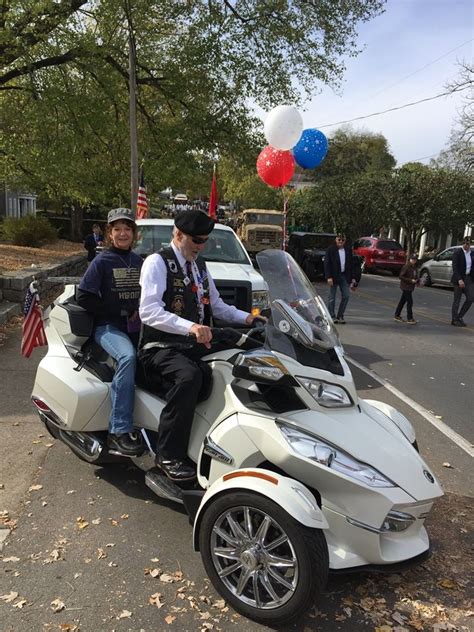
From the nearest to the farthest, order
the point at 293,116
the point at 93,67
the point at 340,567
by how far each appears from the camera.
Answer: the point at 340,567
the point at 293,116
the point at 93,67

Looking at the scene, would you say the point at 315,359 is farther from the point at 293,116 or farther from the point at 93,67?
the point at 93,67

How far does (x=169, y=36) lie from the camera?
17562 millimetres

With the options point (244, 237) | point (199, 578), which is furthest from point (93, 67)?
point (199, 578)

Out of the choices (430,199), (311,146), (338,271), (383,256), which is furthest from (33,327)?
(430,199)

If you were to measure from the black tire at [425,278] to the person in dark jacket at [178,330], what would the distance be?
19.5 m

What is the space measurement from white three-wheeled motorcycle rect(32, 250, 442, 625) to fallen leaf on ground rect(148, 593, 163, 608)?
0.31 meters

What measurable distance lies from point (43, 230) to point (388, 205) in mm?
19091

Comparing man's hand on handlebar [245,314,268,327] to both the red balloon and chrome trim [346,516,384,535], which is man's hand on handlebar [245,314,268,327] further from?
the red balloon

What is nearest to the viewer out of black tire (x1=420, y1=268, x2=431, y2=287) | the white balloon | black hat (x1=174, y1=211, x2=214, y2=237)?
black hat (x1=174, y1=211, x2=214, y2=237)

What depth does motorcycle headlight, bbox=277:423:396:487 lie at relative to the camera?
262 centimetres

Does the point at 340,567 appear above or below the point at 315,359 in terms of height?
below

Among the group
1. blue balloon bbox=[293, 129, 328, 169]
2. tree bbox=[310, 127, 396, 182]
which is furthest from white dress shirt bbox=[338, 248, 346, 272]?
tree bbox=[310, 127, 396, 182]

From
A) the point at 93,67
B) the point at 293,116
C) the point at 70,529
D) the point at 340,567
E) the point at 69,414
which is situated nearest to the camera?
the point at 340,567

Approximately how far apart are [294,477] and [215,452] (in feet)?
1.62
